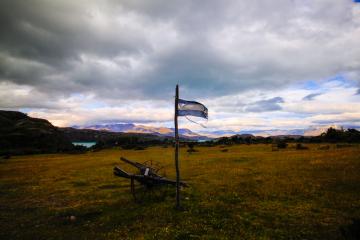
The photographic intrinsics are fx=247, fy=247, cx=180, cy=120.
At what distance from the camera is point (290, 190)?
1606 centimetres

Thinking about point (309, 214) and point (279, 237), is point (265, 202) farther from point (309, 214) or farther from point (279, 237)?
point (279, 237)

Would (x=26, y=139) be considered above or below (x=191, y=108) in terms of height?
below

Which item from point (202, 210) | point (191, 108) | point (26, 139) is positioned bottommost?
point (202, 210)

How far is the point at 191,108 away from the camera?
13.0 metres

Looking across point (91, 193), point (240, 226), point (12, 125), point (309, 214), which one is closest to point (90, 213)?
point (91, 193)

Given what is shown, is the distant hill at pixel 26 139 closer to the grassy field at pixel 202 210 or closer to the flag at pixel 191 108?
the grassy field at pixel 202 210

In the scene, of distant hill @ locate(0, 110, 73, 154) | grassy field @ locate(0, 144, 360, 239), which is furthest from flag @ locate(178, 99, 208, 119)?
distant hill @ locate(0, 110, 73, 154)

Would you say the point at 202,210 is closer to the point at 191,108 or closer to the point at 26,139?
the point at 191,108

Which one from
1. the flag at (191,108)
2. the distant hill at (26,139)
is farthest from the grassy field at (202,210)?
the distant hill at (26,139)

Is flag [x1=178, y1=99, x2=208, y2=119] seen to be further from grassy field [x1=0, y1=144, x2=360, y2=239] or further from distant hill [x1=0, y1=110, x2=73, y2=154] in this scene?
distant hill [x1=0, y1=110, x2=73, y2=154]

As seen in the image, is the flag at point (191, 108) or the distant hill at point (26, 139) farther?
the distant hill at point (26, 139)

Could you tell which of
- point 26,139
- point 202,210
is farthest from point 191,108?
point 26,139

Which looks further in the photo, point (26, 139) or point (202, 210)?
point (26, 139)

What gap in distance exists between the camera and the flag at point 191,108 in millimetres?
12984
